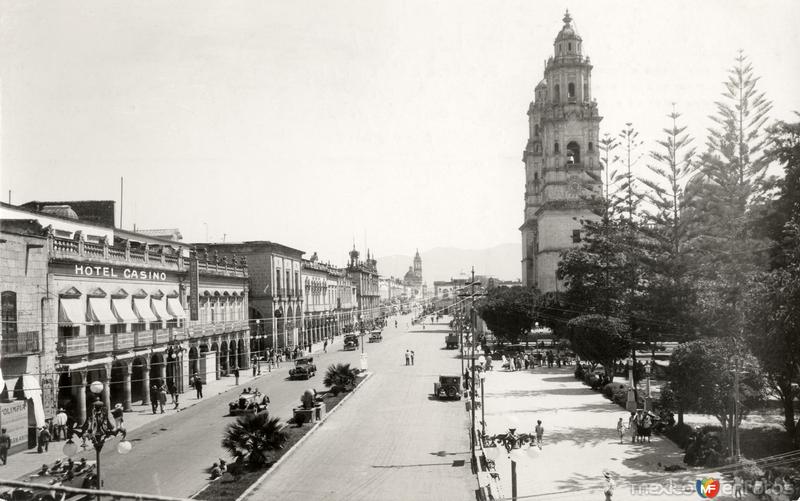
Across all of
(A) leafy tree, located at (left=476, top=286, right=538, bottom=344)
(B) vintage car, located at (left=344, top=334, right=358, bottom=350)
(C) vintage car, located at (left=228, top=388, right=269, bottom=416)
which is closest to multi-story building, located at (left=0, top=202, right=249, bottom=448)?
(C) vintage car, located at (left=228, top=388, right=269, bottom=416)

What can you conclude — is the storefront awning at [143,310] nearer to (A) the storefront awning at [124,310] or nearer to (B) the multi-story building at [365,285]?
(A) the storefront awning at [124,310]

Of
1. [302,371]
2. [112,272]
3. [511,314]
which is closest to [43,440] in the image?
[112,272]

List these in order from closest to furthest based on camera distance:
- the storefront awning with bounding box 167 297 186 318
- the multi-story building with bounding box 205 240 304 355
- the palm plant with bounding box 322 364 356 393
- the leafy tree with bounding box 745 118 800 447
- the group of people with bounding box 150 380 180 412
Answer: the leafy tree with bounding box 745 118 800 447, the group of people with bounding box 150 380 180 412, the palm plant with bounding box 322 364 356 393, the storefront awning with bounding box 167 297 186 318, the multi-story building with bounding box 205 240 304 355

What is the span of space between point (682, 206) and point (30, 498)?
1108 inches

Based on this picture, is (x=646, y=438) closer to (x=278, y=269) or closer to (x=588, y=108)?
(x=278, y=269)

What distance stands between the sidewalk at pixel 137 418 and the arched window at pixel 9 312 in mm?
3974

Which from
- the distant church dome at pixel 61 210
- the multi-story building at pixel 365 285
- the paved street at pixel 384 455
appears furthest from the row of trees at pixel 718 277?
the multi-story building at pixel 365 285

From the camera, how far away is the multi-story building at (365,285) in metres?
103

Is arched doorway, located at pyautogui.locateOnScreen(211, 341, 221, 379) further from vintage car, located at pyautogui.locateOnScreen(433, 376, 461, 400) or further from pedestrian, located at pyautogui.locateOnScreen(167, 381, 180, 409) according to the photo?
vintage car, located at pyautogui.locateOnScreen(433, 376, 461, 400)

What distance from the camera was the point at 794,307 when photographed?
55.3 feet

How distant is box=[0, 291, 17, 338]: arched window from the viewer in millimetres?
21266

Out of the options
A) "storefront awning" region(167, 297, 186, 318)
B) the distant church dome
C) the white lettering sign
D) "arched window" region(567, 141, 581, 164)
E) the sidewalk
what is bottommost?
the sidewalk

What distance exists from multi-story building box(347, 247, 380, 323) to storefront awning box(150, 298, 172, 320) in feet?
198

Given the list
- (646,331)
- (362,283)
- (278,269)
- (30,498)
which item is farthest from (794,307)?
(362,283)
